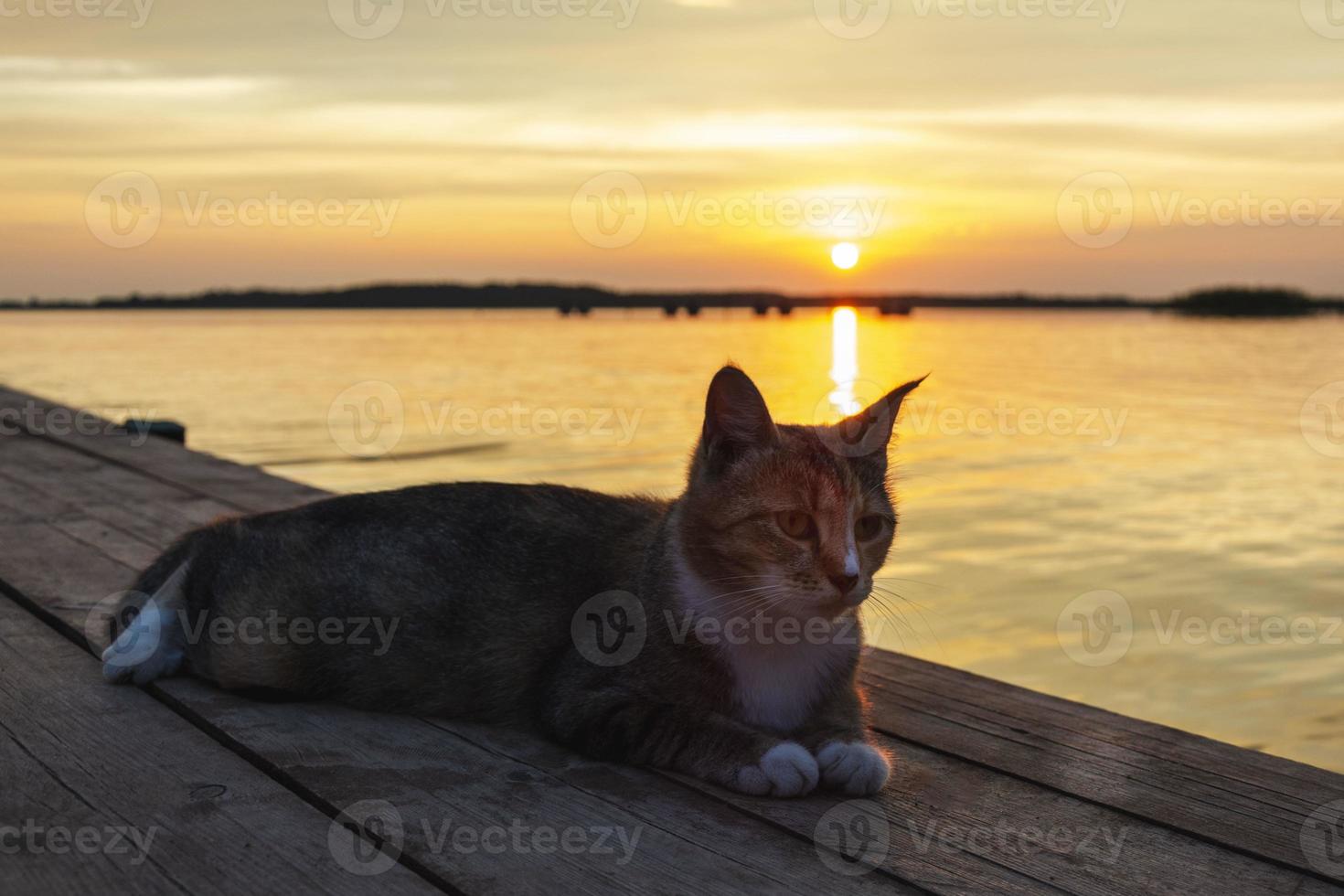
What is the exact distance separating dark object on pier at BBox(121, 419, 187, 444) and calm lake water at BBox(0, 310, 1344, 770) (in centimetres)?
189

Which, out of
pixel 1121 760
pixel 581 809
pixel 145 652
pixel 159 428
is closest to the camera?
pixel 581 809

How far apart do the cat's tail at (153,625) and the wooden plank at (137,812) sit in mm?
87

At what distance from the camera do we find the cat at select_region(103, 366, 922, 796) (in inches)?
120

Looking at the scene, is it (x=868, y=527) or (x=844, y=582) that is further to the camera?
(x=868, y=527)

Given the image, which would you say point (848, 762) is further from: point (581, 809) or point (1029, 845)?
point (581, 809)

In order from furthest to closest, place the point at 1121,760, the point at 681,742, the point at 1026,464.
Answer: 1. the point at 1026,464
2. the point at 1121,760
3. the point at 681,742

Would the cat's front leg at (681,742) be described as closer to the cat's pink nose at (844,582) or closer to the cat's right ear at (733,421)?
the cat's pink nose at (844,582)

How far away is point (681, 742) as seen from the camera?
299 cm

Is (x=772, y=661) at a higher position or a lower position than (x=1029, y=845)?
higher

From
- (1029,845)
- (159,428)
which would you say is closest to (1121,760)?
(1029,845)

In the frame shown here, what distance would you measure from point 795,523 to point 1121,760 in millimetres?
1124

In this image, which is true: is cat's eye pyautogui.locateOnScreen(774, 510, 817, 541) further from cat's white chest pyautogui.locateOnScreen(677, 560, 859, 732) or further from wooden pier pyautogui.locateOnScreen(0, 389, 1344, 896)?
wooden pier pyautogui.locateOnScreen(0, 389, 1344, 896)

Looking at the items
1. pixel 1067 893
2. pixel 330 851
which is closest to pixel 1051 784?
pixel 1067 893

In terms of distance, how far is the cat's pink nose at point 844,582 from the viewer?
2.92 meters
